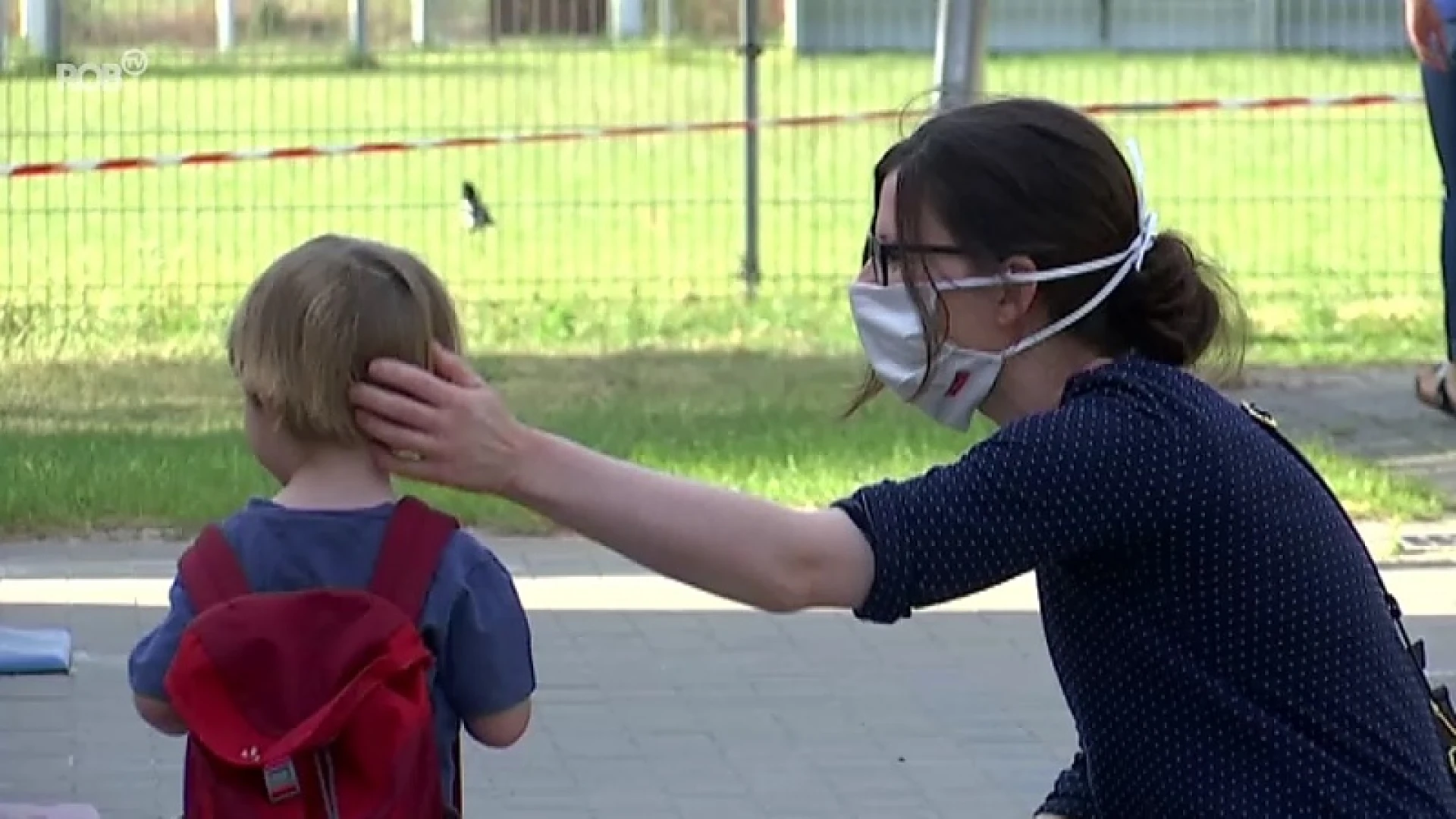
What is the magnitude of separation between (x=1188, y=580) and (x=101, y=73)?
1109 cm

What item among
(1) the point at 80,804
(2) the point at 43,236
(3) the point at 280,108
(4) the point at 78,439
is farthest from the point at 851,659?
(3) the point at 280,108

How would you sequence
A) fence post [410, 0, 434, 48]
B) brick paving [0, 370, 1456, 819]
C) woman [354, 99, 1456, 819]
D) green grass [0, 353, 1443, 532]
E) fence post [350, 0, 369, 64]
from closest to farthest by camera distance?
woman [354, 99, 1456, 819] < brick paving [0, 370, 1456, 819] < green grass [0, 353, 1443, 532] < fence post [350, 0, 369, 64] < fence post [410, 0, 434, 48]

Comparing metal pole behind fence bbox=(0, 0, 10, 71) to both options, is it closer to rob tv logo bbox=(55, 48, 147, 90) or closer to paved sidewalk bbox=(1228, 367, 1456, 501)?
rob tv logo bbox=(55, 48, 147, 90)

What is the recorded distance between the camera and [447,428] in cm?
266

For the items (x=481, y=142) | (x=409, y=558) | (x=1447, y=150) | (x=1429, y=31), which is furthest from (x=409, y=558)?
(x=481, y=142)

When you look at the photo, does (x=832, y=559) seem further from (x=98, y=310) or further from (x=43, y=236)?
(x=43, y=236)

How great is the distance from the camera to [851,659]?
269 inches

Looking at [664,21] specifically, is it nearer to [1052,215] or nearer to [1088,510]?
[1052,215]

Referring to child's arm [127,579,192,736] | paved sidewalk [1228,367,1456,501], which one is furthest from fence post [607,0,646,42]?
child's arm [127,579,192,736]

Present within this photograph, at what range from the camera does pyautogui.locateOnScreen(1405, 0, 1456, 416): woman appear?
9273 millimetres

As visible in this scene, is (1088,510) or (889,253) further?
(889,253)

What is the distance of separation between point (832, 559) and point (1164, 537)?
320 millimetres

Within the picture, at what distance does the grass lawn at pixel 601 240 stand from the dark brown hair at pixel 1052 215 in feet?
17.3

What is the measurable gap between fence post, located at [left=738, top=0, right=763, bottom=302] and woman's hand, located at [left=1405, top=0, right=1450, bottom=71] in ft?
13.5
